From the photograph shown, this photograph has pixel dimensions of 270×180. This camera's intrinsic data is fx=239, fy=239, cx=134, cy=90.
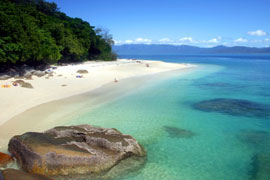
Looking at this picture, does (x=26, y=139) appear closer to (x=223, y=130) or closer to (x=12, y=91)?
(x=223, y=130)

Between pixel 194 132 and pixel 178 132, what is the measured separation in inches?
36.1

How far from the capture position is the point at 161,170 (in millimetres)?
9281

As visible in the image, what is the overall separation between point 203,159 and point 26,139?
727 cm

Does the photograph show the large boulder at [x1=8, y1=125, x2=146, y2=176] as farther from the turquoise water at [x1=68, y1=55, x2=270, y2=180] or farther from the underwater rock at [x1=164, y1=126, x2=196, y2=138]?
the underwater rock at [x1=164, y1=126, x2=196, y2=138]

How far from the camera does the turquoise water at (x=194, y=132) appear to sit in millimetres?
9359

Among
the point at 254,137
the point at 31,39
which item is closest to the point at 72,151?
the point at 254,137

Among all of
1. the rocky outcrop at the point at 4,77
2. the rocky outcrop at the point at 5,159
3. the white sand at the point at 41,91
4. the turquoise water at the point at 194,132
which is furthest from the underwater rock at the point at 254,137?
the rocky outcrop at the point at 4,77

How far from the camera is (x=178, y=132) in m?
13.4

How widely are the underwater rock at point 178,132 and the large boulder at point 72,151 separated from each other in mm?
3126

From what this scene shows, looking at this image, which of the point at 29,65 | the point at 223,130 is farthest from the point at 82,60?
the point at 223,130

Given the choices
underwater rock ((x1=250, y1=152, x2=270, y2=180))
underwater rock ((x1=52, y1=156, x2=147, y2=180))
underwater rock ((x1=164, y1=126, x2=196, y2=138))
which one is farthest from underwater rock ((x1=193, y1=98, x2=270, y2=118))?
underwater rock ((x1=52, y1=156, x2=147, y2=180))

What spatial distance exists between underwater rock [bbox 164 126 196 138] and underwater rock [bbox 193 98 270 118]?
4975 millimetres

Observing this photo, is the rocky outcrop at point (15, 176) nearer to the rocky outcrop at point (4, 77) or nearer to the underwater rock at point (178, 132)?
the underwater rock at point (178, 132)

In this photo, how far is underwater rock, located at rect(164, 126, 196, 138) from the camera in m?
12.8
